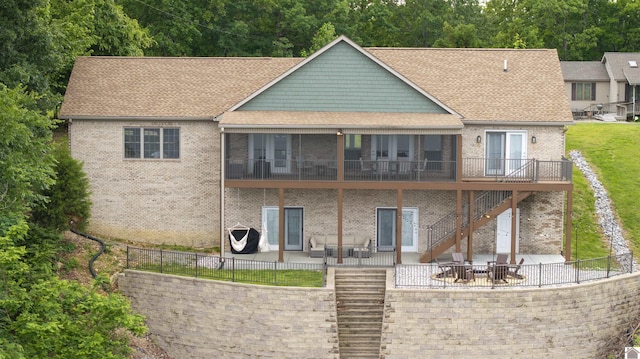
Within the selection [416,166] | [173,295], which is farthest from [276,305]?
[416,166]

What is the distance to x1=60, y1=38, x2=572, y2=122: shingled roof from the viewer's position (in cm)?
4276

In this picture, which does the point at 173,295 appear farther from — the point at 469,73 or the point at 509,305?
the point at 469,73

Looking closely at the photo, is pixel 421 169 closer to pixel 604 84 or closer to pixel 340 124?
pixel 340 124

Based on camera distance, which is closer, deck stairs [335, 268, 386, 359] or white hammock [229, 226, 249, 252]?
deck stairs [335, 268, 386, 359]

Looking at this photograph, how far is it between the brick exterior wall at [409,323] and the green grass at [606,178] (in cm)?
715

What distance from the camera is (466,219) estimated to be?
41.6m

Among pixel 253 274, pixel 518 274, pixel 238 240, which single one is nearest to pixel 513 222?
pixel 518 274

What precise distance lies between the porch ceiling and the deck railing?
1423mm

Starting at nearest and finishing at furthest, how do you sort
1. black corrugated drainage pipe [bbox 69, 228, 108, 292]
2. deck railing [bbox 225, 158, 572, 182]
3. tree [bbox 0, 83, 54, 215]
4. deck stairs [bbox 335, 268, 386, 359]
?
tree [bbox 0, 83, 54, 215], deck stairs [bbox 335, 268, 386, 359], black corrugated drainage pipe [bbox 69, 228, 108, 292], deck railing [bbox 225, 158, 572, 182]

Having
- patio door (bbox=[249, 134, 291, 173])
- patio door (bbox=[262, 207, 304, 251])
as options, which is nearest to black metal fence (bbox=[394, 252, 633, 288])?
patio door (bbox=[262, 207, 304, 251])

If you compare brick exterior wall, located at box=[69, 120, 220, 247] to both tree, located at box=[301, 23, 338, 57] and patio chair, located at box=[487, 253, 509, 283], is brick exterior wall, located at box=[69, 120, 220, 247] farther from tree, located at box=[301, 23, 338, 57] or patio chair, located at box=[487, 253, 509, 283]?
tree, located at box=[301, 23, 338, 57]

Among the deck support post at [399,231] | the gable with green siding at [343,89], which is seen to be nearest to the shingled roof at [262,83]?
the gable with green siding at [343,89]

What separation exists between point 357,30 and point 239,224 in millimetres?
34025

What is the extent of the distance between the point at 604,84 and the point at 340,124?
1339 inches
